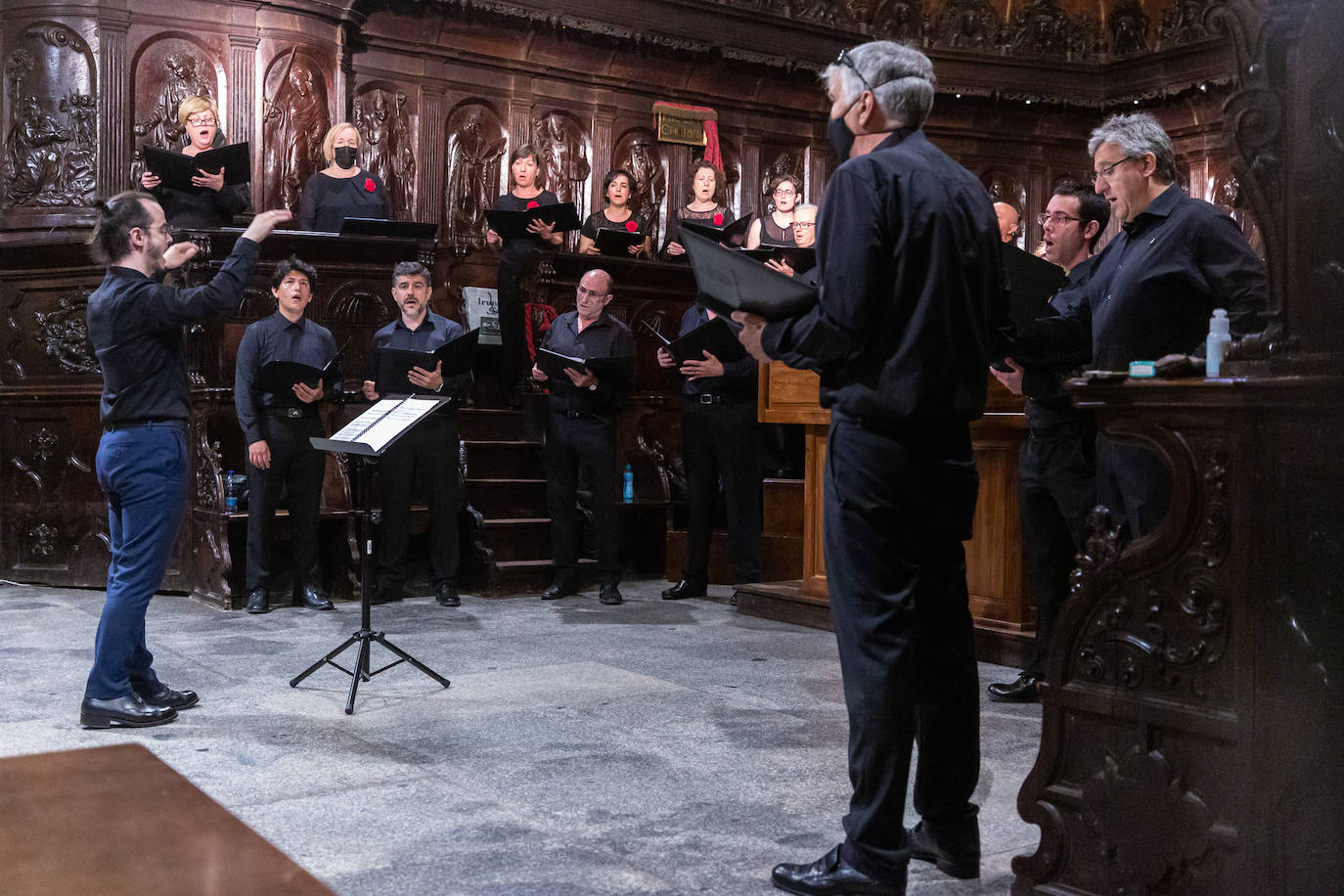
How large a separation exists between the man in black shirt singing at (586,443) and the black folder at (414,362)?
611 millimetres

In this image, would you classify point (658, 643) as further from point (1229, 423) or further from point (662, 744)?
point (1229, 423)

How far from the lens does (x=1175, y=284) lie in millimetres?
3695

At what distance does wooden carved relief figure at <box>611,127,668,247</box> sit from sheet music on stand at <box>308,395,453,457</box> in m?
6.20

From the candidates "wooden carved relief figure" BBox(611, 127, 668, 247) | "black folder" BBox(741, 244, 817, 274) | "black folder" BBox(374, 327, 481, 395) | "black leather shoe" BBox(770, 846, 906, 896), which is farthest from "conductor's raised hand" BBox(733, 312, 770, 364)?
"wooden carved relief figure" BBox(611, 127, 668, 247)

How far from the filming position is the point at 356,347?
8.51 meters

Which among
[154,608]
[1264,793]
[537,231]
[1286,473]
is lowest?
[154,608]

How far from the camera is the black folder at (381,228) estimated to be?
7996 millimetres

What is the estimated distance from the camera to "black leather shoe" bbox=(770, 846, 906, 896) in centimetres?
278

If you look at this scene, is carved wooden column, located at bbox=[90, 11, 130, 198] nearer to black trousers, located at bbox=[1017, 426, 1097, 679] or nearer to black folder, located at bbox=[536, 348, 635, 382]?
black folder, located at bbox=[536, 348, 635, 382]

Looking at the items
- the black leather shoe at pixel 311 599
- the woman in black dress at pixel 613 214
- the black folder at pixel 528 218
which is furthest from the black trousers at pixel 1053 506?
the woman in black dress at pixel 613 214

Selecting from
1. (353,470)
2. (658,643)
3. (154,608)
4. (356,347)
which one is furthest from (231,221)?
(658,643)

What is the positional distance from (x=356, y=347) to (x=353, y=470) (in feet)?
3.70

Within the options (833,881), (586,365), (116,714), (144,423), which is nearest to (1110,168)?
(833,881)

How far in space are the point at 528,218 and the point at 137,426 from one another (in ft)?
13.7
